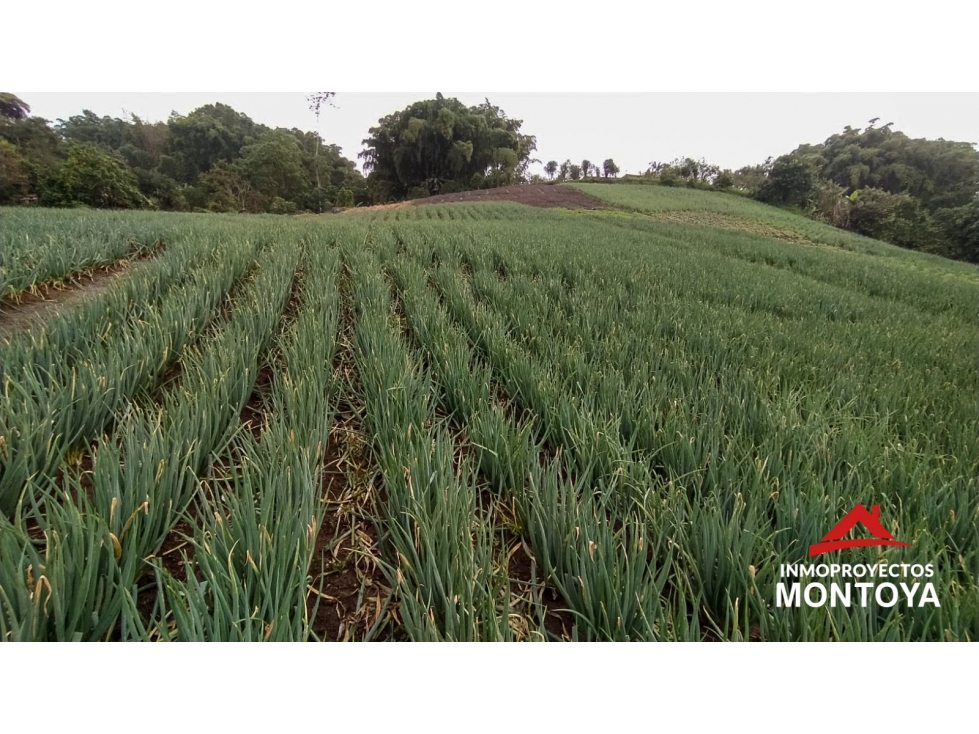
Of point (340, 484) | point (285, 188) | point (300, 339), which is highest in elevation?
point (285, 188)

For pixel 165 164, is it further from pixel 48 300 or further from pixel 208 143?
pixel 48 300

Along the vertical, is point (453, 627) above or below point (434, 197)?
below

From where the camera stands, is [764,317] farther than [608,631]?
Yes

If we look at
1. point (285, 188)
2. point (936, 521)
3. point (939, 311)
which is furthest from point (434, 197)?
point (936, 521)

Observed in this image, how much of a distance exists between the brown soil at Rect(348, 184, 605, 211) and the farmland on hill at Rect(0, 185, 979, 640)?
56.3ft

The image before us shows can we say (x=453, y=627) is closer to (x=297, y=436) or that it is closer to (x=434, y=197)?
(x=297, y=436)

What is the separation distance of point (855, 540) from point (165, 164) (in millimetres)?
12876

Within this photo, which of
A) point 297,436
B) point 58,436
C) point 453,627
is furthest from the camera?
point 297,436

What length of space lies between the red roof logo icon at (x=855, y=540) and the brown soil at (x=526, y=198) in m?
18.5

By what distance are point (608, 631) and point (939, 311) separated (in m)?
4.09

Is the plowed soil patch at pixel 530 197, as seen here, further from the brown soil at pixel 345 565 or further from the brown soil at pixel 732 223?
the brown soil at pixel 345 565

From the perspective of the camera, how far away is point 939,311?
324cm

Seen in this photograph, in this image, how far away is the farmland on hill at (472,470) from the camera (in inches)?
31.5

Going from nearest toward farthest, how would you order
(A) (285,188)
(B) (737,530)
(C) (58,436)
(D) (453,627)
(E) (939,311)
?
(D) (453,627)
(B) (737,530)
(C) (58,436)
(E) (939,311)
(A) (285,188)
